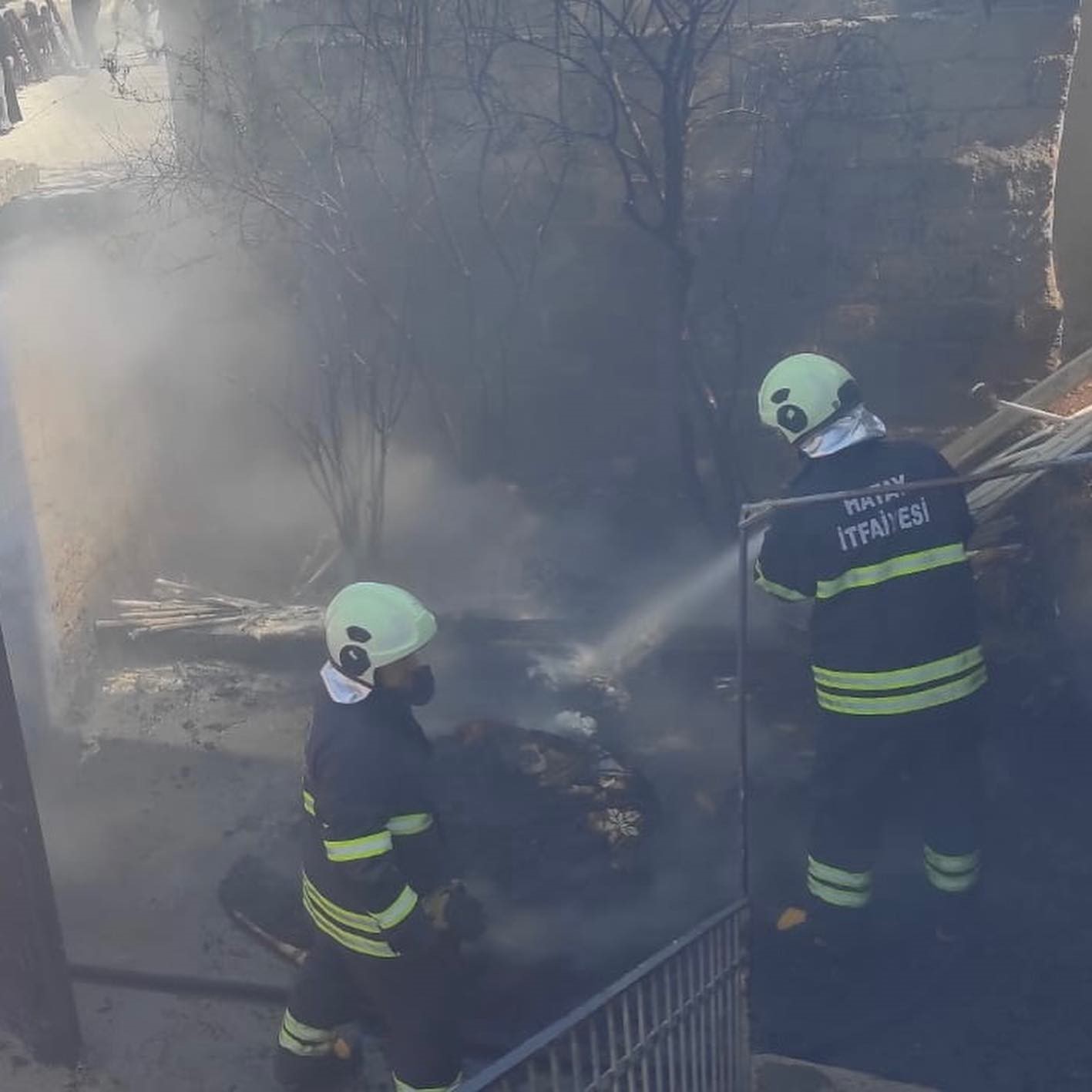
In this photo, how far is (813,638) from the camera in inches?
184

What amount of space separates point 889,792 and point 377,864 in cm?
196

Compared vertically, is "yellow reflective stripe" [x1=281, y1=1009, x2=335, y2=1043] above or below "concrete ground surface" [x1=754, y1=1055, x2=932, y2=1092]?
above

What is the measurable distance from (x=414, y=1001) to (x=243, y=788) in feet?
7.90

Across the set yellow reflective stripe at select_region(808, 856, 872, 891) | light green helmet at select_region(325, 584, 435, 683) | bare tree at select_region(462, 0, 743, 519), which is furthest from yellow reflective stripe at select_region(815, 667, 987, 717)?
→ bare tree at select_region(462, 0, 743, 519)

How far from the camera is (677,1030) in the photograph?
3.80 meters

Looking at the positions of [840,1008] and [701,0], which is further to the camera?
[701,0]

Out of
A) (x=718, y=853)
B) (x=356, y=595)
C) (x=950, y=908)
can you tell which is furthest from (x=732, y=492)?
(x=356, y=595)

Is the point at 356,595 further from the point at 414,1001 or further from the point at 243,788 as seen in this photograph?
the point at 243,788

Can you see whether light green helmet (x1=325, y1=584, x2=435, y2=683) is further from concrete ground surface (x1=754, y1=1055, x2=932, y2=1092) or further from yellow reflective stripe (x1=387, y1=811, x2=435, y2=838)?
concrete ground surface (x1=754, y1=1055, x2=932, y2=1092)

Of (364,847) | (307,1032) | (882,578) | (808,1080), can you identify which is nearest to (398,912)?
(364,847)

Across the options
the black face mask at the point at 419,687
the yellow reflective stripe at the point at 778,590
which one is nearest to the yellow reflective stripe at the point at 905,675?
the yellow reflective stripe at the point at 778,590

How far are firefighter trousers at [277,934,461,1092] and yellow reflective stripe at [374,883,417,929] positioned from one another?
165mm

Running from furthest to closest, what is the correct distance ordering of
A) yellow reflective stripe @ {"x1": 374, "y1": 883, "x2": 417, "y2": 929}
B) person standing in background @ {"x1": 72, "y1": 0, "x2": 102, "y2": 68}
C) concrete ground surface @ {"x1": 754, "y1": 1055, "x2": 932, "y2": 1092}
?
person standing in background @ {"x1": 72, "y1": 0, "x2": 102, "y2": 68}, concrete ground surface @ {"x1": 754, "y1": 1055, "x2": 932, "y2": 1092}, yellow reflective stripe @ {"x1": 374, "y1": 883, "x2": 417, "y2": 929}

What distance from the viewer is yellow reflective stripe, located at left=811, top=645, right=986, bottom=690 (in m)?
4.50
